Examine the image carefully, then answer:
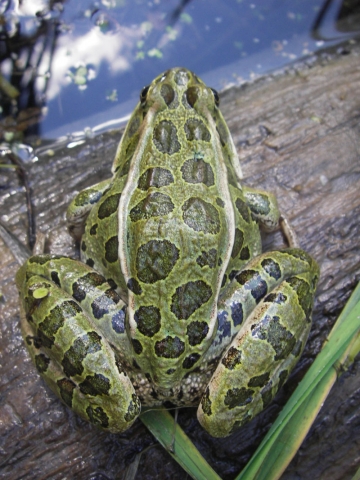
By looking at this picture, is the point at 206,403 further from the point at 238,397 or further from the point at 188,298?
the point at 188,298

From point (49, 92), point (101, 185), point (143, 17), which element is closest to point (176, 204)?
point (101, 185)

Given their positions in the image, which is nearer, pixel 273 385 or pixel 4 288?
pixel 273 385

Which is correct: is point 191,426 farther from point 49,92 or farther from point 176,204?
point 49,92

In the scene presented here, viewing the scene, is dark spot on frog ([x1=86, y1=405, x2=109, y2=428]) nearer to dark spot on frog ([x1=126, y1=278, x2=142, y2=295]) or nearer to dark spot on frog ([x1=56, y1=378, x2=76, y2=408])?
dark spot on frog ([x1=56, y1=378, x2=76, y2=408])

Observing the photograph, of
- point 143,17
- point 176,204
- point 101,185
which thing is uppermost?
point 143,17

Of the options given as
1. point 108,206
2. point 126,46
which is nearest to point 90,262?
point 108,206

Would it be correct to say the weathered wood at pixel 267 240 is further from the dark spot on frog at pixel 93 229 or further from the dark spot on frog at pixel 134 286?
the dark spot on frog at pixel 134 286

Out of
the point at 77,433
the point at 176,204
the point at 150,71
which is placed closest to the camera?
the point at 176,204
